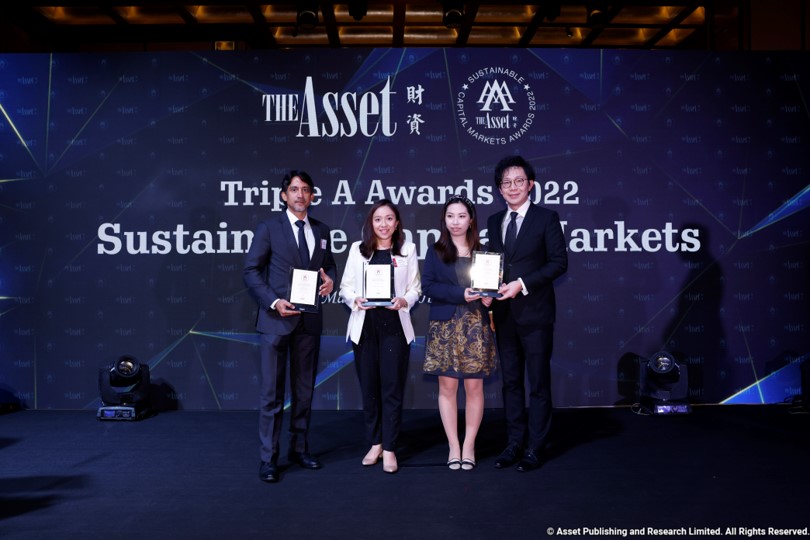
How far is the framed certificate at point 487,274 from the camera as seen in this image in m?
3.38

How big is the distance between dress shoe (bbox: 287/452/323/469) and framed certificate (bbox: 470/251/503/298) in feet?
4.48

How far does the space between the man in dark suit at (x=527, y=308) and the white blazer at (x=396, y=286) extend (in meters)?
0.51

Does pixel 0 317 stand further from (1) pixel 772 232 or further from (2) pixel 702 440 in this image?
(1) pixel 772 232

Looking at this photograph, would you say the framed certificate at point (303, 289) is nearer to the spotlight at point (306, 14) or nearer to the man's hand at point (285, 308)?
the man's hand at point (285, 308)

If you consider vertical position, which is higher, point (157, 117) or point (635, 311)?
point (157, 117)

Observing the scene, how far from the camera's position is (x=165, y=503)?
119 inches

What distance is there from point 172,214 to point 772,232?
17.1 ft

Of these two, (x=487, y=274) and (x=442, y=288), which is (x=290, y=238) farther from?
(x=487, y=274)

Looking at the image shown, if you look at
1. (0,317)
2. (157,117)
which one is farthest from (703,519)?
(0,317)

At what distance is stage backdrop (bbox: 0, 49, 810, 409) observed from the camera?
5.27 m

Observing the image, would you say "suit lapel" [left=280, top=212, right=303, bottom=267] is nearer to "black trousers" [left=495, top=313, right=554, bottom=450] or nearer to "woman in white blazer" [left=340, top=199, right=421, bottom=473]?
"woman in white blazer" [left=340, top=199, right=421, bottom=473]

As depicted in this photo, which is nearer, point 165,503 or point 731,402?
point 165,503

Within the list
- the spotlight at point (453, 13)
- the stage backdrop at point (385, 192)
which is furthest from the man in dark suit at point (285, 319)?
the spotlight at point (453, 13)

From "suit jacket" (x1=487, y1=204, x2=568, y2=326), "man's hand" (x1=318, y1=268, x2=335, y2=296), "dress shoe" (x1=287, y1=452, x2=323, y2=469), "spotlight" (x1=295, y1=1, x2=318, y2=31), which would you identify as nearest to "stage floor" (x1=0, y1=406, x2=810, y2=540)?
"dress shoe" (x1=287, y1=452, x2=323, y2=469)
